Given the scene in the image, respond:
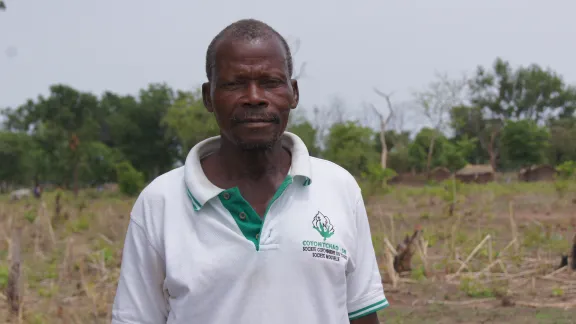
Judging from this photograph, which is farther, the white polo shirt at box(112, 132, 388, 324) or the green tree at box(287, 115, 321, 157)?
the green tree at box(287, 115, 321, 157)

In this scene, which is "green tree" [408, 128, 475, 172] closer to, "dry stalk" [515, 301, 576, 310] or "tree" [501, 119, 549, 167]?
"tree" [501, 119, 549, 167]

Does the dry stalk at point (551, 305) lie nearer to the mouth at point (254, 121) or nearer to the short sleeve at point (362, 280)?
the short sleeve at point (362, 280)

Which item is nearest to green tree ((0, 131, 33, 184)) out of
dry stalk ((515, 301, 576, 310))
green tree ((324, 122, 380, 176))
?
green tree ((324, 122, 380, 176))

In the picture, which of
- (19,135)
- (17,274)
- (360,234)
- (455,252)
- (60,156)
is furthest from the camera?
(19,135)

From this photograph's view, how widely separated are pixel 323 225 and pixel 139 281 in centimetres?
39

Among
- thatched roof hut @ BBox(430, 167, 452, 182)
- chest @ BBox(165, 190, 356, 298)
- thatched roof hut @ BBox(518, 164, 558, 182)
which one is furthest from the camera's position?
thatched roof hut @ BBox(430, 167, 452, 182)

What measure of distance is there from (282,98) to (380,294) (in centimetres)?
48

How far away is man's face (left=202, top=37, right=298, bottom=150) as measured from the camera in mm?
1346

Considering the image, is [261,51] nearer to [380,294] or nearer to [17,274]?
[380,294]

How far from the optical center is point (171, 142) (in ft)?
153

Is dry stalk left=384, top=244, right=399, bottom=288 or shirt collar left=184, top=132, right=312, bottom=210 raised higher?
shirt collar left=184, top=132, right=312, bottom=210

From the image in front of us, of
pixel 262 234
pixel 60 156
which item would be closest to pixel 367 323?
pixel 262 234

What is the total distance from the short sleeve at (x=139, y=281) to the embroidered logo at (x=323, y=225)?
0.32m

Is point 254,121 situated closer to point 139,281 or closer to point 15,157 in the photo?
point 139,281
